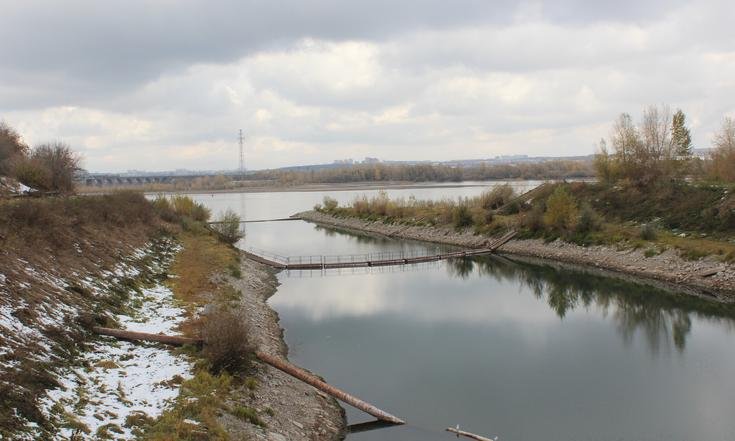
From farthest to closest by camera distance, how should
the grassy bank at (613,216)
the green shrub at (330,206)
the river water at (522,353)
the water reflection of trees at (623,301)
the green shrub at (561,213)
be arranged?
the green shrub at (330,206) → the green shrub at (561,213) → the grassy bank at (613,216) → the water reflection of trees at (623,301) → the river water at (522,353)

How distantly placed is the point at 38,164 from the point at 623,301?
43128mm

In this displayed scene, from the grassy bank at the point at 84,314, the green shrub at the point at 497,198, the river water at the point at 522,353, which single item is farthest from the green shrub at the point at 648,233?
the grassy bank at the point at 84,314

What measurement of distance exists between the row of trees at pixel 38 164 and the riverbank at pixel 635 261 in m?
36.7

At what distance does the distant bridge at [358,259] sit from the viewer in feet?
148

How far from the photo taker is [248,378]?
15898 mm

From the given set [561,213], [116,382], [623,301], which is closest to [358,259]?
[561,213]

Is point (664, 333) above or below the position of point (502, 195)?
below

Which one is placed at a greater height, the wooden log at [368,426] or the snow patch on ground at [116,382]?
the snow patch on ground at [116,382]

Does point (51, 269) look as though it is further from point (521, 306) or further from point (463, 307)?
point (521, 306)

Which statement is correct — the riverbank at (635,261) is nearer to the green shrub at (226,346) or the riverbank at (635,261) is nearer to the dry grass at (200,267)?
the dry grass at (200,267)

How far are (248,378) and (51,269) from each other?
28.6 ft

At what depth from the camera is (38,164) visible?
42.4 metres

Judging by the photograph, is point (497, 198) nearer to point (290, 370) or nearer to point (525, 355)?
point (525, 355)

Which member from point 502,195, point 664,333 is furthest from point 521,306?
point 502,195
